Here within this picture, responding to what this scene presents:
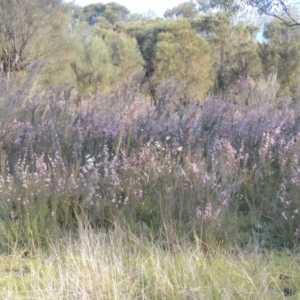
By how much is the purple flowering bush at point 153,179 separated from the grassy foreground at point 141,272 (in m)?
0.25

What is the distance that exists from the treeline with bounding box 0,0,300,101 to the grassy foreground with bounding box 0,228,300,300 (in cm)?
1730

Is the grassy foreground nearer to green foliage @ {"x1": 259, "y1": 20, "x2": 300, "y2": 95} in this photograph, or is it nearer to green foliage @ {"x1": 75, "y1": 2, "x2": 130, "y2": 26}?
green foliage @ {"x1": 259, "y1": 20, "x2": 300, "y2": 95}

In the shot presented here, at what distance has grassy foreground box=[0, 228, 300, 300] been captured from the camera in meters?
2.61

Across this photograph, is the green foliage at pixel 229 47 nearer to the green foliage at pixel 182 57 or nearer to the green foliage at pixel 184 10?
the green foliage at pixel 182 57

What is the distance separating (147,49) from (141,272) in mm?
28616

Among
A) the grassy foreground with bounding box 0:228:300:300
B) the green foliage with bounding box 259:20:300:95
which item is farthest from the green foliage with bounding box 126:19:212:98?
the grassy foreground with bounding box 0:228:300:300

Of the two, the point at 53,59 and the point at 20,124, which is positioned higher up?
the point at 53,59

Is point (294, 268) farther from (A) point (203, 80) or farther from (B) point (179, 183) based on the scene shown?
(A) point (203, 80)

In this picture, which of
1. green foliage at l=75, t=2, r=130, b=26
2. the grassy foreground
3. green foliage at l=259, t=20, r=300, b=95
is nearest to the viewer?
the grassy foreground

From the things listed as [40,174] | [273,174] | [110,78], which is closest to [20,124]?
[40,174]

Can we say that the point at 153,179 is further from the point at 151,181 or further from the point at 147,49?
the point at 147,49

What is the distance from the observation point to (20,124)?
5430 mm

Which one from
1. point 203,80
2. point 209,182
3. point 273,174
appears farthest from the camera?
point 203,80

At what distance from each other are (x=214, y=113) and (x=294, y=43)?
25149 millimetres
